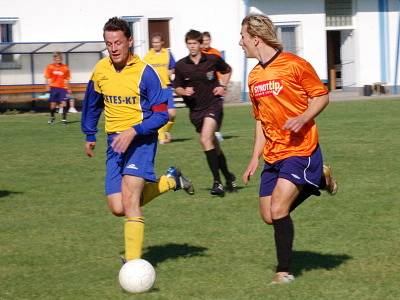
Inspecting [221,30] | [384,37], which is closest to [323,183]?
[221,30]

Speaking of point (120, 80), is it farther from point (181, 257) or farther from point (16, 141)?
point (16, 141)

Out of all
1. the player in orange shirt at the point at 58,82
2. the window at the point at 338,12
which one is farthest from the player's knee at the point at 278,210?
the window at the point at 338,12

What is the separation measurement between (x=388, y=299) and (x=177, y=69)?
673 cm

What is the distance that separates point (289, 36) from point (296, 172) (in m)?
29.4

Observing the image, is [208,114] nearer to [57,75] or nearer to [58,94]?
[58,94]

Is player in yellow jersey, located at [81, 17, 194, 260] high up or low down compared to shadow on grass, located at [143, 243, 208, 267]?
up

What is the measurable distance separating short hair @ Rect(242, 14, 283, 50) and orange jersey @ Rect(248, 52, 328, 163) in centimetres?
12

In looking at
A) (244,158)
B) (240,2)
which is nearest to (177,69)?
(244,158)

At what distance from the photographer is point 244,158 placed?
15.7 m

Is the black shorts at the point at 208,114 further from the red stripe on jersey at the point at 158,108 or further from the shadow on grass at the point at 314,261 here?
the red stripe on jersey at the point at 158,108

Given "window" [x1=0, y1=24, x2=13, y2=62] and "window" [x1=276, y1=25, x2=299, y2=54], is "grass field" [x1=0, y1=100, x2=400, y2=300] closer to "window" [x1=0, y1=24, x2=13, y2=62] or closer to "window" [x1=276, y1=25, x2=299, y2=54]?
"window" [x1=0, y1=24, x2=13, y2=62]

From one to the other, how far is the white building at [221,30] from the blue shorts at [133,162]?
2367cm

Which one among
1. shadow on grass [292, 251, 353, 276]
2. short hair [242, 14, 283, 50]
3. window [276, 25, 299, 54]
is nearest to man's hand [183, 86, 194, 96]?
shadow on grass [292, 251, 353, 276]

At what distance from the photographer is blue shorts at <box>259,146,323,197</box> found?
695 centimetres
